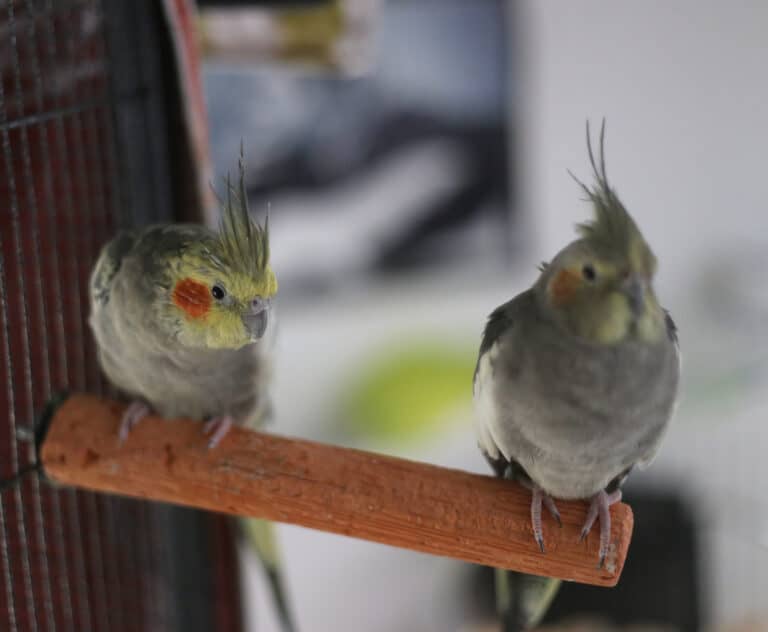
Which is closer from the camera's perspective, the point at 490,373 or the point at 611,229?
the point at 611,229

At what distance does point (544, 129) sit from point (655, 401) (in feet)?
5.88

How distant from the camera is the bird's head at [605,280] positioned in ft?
2.23

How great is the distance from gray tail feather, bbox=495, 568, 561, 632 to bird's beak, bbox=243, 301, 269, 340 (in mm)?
450

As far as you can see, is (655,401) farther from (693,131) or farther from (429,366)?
(693,131)

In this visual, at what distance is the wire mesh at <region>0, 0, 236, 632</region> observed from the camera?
980 mm

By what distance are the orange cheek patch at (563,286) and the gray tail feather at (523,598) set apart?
0.38 meters

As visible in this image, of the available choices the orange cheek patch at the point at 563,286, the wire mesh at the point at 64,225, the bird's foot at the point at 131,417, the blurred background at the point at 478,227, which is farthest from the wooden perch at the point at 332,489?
the blurred background at the point at 478,227

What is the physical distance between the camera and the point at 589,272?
72 centimetres

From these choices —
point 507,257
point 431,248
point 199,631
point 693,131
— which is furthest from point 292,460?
point 693,131

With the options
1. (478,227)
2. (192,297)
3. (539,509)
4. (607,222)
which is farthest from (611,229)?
(478,227)

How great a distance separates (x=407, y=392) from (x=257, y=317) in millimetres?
1706

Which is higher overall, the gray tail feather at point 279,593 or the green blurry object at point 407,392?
the gray tail feather at point 279,593

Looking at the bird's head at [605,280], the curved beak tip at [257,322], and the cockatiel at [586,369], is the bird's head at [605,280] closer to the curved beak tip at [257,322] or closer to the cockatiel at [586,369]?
the cockatiel at [586,369]

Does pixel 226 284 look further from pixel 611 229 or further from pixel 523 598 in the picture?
pixel 523 598
